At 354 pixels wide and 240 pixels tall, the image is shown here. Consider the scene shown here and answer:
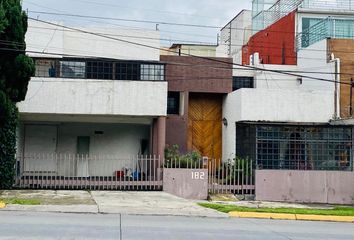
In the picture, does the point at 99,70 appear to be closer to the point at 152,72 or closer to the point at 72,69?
the point at 72,69

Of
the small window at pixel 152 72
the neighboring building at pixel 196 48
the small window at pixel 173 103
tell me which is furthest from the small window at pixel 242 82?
the neighboring building at pixel 196 48

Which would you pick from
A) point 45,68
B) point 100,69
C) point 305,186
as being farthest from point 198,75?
point 305,186

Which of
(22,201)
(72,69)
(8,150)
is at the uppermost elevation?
(72,69)

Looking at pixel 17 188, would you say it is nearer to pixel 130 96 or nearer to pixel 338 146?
pixel 130 96

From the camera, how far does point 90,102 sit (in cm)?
2358

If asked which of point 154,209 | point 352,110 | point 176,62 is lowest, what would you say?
point 154,209

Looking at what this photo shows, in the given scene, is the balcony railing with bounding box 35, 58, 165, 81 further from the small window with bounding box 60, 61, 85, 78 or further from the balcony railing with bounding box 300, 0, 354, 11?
the balcony railing with bounding box 300, 0, 354, 11

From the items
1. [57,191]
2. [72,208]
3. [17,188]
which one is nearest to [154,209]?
[72,208]

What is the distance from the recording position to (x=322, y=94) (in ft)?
85.1

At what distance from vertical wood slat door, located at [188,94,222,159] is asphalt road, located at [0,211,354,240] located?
13126 millimetres

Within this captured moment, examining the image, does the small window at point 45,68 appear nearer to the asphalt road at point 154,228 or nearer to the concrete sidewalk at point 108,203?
the concrete sidewalk at point 108,203

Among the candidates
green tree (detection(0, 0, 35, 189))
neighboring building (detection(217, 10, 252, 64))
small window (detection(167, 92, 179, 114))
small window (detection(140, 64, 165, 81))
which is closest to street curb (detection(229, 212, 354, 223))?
green tree (detection(0, 0, 35, 189))

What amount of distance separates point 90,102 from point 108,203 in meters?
7.17

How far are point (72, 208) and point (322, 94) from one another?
1455cm
